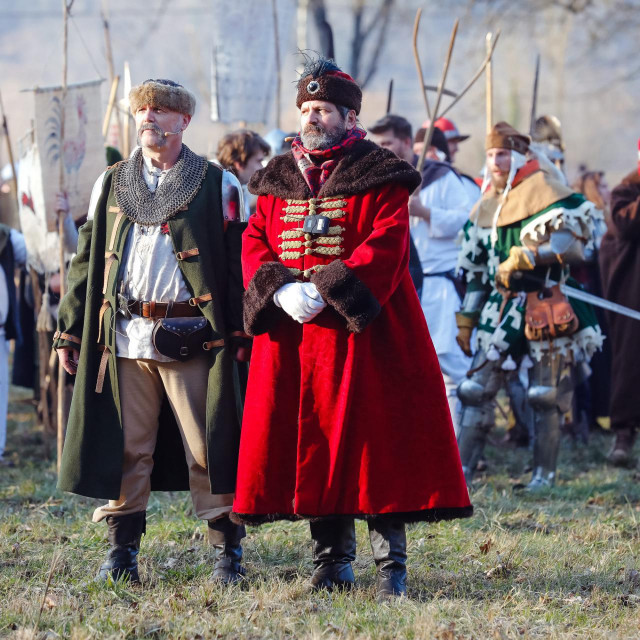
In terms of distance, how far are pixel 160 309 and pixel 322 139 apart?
0.86 meters

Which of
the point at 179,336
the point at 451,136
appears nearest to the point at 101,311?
the point at 179,336

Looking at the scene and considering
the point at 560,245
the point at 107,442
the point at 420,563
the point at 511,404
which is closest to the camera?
the point at 107,442

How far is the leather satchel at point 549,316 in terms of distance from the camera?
643 centimetres

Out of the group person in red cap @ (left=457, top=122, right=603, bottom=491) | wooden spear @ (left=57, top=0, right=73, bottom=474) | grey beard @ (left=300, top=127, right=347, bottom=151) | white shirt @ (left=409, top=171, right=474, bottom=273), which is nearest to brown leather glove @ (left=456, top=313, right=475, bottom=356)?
person in red cap @ (left=457, top=122, right=603, bottom=491)

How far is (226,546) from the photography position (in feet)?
15.0

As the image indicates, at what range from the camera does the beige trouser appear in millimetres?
4484

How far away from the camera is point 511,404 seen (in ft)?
26.7

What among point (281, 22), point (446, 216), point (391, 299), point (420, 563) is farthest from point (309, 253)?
point (281, 22)

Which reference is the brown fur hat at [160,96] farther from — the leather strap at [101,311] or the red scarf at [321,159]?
the leather strap at [101,311]

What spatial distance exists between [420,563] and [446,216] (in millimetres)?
2820

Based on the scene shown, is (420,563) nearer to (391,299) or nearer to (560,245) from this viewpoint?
(391,299)

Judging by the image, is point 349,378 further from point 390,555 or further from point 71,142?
point 71,142

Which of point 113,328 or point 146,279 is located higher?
point 146,279

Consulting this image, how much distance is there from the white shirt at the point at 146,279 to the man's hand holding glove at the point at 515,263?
237 centimetres
